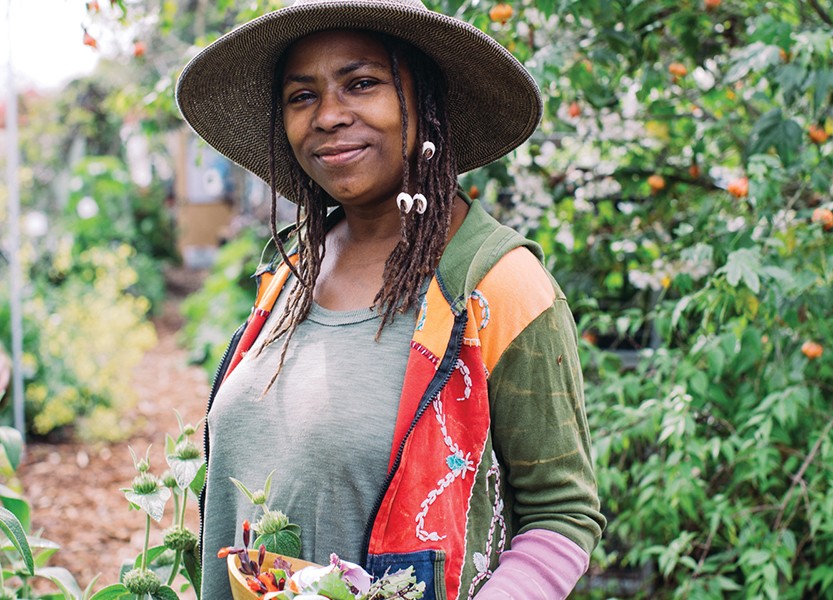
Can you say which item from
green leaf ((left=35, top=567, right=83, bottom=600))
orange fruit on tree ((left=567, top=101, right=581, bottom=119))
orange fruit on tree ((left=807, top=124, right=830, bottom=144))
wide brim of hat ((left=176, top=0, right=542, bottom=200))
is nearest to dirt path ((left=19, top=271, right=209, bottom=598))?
green leaf ((left=35, top=567, right=83, bottom=600))

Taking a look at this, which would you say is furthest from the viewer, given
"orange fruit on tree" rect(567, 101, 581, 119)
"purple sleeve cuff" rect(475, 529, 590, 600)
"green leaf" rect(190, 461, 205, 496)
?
"orange fruit on tree" rect(567, 101, 581, 119)

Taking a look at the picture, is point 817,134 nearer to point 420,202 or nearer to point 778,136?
point 778,136

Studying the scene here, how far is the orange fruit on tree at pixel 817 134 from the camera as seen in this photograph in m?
2.35

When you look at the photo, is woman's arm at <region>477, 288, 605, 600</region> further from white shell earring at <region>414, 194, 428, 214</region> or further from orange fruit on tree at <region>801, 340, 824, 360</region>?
orange fruit on tree at <region>801, 340, 824, 360</region>

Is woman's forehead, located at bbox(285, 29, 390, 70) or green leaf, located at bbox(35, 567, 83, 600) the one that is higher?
woman's forehead, located at bbox(285, 29, 390, 70)

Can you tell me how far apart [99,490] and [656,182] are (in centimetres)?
370

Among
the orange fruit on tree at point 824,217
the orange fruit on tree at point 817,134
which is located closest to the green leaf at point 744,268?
the orange fruit on tree at point 824,217

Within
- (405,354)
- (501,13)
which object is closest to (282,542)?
(405,354)

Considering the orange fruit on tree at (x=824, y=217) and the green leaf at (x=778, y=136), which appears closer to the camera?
the orange fruit on tree at (x=824, y=217)

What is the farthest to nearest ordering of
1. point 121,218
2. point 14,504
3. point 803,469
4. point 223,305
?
1. point 121,218
2. point 223,305
3. point 803,469
4. point 14,504

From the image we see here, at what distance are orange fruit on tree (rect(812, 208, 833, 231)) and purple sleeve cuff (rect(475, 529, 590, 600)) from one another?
1.25 m

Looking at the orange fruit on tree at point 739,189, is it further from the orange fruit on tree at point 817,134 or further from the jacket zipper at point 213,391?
the jacket zipper at point 213,391

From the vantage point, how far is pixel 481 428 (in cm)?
126

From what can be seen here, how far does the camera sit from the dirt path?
4.16 metres
